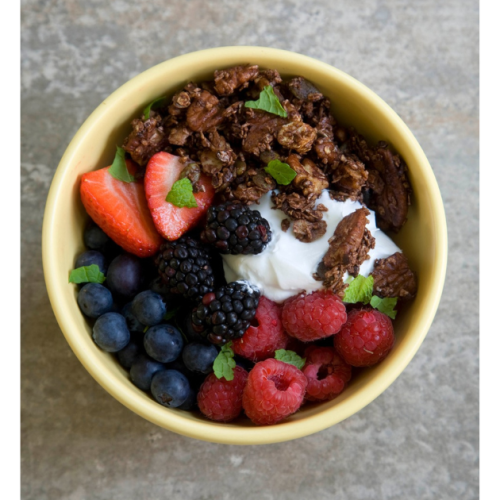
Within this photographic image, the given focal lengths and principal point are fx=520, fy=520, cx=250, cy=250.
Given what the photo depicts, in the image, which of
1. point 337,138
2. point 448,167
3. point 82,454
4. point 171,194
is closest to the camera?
point 171,194

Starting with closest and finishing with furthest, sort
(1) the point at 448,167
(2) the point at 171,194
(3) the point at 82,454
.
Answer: (2) the point at 171,194 → (3) the point at 82,454 → (1) the point at 448,167

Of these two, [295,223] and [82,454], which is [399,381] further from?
[82,454]

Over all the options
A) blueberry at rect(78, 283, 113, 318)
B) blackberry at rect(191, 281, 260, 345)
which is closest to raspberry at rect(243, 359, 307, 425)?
blackberry at rect(191, 281, 260, 345)

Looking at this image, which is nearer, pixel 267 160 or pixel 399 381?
pixel 267 160

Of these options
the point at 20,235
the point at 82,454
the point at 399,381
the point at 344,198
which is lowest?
the point at 82,454

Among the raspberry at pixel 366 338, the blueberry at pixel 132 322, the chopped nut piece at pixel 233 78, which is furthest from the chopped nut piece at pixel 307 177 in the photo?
the blueberry at pixel 132 322

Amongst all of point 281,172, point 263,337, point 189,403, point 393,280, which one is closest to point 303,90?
point 281,172

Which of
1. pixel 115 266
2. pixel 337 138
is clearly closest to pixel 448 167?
pixel 337 138
